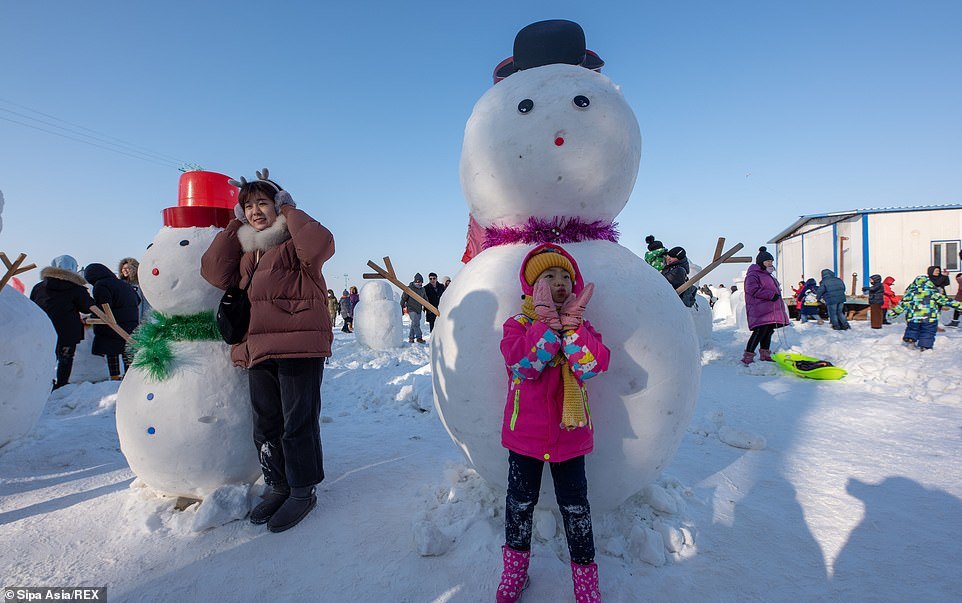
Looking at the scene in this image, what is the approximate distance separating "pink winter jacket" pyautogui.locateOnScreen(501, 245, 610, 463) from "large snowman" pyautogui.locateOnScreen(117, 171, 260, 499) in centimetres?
169

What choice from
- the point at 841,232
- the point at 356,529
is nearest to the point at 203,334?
the point at 356,529

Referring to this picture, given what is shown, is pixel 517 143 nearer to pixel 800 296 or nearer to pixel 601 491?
pixel 601 491

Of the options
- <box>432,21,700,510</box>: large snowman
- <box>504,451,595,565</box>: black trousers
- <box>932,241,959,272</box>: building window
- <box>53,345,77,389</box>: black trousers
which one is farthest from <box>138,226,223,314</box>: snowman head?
<box>932,241,959,272</box>: building window

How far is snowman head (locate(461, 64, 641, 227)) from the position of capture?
7.12ft

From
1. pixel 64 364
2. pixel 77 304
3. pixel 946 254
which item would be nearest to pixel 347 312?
pixel 64 364

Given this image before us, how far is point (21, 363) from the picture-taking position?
3.25m

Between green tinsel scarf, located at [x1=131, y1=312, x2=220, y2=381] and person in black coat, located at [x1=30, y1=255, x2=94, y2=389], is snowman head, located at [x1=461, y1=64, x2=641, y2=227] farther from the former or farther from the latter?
person in black coat, located at [x1=30, y1=255, x2=94, y2=389]

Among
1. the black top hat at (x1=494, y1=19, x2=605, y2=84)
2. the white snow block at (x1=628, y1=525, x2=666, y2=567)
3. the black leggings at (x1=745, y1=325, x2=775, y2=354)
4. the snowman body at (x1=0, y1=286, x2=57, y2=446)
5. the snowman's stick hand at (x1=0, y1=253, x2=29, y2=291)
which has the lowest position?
the white snow block at (x1=628, y1=525, x2=666, y2=567)

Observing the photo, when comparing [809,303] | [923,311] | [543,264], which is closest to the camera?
[543,264]

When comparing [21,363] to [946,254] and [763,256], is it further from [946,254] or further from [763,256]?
[946,254]

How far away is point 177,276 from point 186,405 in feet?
2.43

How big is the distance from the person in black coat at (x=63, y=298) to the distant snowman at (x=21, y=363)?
1986 millimetres

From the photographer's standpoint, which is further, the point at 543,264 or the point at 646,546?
the point at 646,546

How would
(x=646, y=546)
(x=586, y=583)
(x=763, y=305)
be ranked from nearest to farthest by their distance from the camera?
(x=586, y=583)
(x=646, y=546)
(x=763, y=305)
